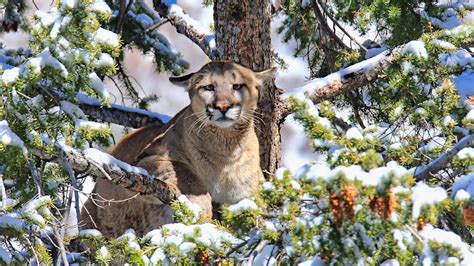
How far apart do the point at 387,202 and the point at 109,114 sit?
4.83m

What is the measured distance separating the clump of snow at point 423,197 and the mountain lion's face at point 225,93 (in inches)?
130

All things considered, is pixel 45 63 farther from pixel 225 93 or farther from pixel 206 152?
pixel 206 152


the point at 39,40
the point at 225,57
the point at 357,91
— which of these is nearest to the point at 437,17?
the point at 357,91

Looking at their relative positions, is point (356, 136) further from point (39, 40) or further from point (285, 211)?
point (39, 40)

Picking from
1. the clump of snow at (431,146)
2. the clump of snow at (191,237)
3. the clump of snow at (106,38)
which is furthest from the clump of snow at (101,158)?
the clump of snow at (431,146)

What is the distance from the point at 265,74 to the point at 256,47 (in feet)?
0.99

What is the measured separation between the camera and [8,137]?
15.0ft

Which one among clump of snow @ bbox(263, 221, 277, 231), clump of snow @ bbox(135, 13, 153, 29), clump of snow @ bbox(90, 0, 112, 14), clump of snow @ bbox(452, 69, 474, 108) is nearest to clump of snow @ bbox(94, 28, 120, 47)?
clump of snow @ bbox(90, 0, 112, 14)

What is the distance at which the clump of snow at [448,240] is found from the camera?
3547mm

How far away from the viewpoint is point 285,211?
4.11 meters

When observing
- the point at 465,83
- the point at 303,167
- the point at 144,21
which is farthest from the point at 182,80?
the point at 303,167

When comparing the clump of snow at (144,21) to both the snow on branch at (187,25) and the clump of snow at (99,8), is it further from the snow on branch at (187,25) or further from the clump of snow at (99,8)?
the clump of snow at (99,8)

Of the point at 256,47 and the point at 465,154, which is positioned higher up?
the point at 256,47

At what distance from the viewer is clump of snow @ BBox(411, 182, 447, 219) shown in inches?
140
